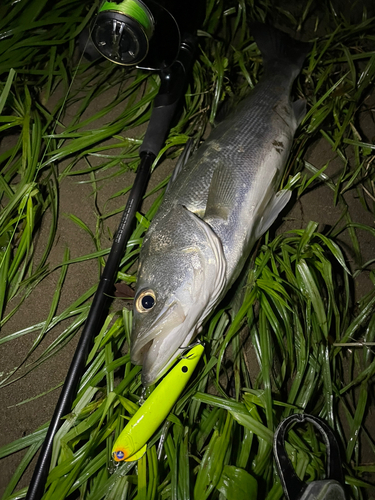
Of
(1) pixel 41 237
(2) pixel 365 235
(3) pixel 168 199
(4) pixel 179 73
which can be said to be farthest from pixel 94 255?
(2) pixel 365 235

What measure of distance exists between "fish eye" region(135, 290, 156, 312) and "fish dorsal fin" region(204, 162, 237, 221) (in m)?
0.52

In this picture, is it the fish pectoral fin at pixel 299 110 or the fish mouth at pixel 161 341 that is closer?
the fish mouth at pixel 161 341

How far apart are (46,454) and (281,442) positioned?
1239 mm

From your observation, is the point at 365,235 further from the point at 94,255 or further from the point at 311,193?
the point at 94,255

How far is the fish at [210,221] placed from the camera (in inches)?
66.5

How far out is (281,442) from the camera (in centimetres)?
180

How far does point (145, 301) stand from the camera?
1.74m

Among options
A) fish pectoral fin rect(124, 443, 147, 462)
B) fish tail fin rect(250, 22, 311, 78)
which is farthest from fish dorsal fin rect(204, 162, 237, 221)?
fish pectoral fin rect(124, 443, 147, 462)

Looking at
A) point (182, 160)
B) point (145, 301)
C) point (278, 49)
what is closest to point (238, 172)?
point (182, 160)

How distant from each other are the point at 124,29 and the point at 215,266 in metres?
1.48

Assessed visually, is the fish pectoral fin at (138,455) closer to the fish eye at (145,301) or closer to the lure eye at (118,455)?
the lure eye at (118,455)

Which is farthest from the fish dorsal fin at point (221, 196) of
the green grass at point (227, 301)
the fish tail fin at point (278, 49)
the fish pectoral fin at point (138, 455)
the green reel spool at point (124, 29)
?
the fish pectoral fin at point (138, 455)

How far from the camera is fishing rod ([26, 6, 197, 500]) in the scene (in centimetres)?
179

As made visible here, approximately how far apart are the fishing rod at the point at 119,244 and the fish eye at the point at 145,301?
0.35 metres
